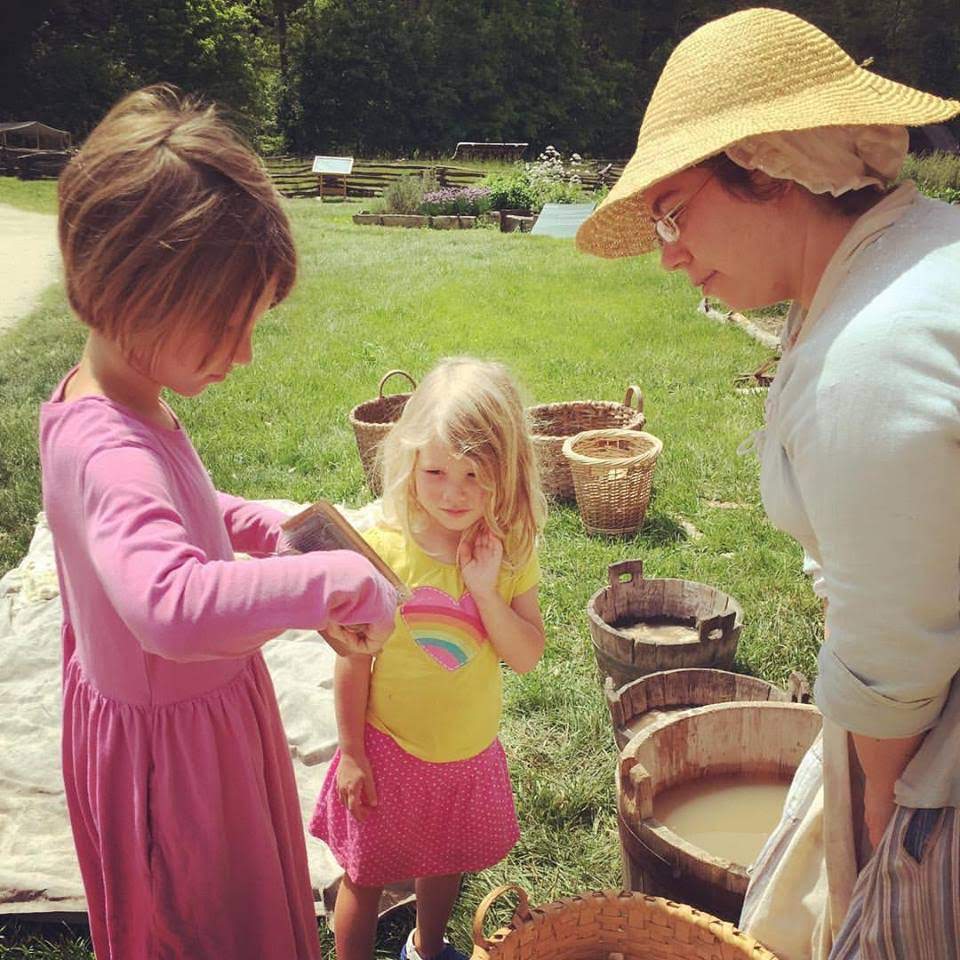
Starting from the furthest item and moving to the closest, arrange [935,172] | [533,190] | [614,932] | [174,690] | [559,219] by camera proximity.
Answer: [533,190]
[559,219]
[935,172]
[614,932]
[174,690]

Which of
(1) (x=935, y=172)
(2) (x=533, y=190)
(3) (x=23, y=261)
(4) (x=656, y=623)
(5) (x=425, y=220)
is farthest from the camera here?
(2) (x=533, y=190)

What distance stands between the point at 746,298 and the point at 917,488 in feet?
1.43

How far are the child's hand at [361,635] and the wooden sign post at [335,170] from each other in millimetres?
20727

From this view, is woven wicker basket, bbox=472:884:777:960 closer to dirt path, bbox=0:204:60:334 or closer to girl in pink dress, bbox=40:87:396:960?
girl in pink dress, bbox=40:87:396:960

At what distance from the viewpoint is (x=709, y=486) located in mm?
4770

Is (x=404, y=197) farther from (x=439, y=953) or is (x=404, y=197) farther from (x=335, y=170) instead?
(x=439, y=953)

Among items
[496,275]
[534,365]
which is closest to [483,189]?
[496,275]

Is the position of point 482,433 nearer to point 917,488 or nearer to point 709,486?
point 917,488

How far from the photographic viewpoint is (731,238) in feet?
4.35

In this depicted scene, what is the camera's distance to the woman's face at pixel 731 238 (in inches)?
51.5

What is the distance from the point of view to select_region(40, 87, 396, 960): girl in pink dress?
118 centimetres

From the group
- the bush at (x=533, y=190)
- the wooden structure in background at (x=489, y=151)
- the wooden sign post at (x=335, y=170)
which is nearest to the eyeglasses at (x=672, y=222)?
the bush at (x=533, y=190)

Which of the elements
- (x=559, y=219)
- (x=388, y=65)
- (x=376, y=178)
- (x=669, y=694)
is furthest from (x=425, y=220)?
(x=388, y=65)

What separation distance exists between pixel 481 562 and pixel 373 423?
273 cm
